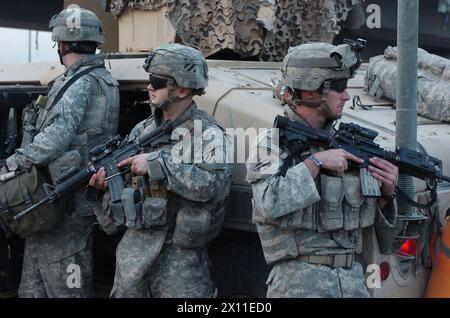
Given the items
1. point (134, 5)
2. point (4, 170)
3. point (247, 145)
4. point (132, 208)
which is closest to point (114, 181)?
point (132, 208)

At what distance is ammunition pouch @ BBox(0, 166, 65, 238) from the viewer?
3.93 m

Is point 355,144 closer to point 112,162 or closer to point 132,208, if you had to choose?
point 132,208

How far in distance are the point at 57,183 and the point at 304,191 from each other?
57.1 inches

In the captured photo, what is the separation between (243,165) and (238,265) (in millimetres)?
526

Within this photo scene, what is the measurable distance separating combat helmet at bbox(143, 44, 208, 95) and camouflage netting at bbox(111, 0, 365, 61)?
136cm

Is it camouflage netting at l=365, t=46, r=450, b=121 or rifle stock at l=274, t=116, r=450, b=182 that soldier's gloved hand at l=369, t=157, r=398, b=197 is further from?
camouflage netting at l=365, t=46, r=450, b=121

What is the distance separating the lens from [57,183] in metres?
3.68

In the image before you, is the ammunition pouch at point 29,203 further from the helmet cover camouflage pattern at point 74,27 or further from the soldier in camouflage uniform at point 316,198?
the soldier in camouflage uniform at point 316,198

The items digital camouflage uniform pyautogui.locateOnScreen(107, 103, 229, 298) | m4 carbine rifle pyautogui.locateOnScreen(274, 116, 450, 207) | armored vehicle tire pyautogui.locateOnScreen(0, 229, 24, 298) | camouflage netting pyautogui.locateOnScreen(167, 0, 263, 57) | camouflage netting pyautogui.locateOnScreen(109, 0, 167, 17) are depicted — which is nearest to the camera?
m4 carbine rifle pyautogui.locateOnScreen(274, 116, 450, 207)

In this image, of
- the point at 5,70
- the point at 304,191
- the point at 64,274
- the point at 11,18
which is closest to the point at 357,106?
the point at 304,191

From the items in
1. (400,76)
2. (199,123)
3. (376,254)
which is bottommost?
(376,254)

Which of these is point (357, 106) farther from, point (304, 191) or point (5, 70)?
point (5, 70)

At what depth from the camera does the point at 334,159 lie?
2920mm

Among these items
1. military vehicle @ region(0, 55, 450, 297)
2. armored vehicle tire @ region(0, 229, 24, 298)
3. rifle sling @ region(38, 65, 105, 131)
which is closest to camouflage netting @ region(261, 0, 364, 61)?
military vehicle @ region(0, 55, 450, 297)
